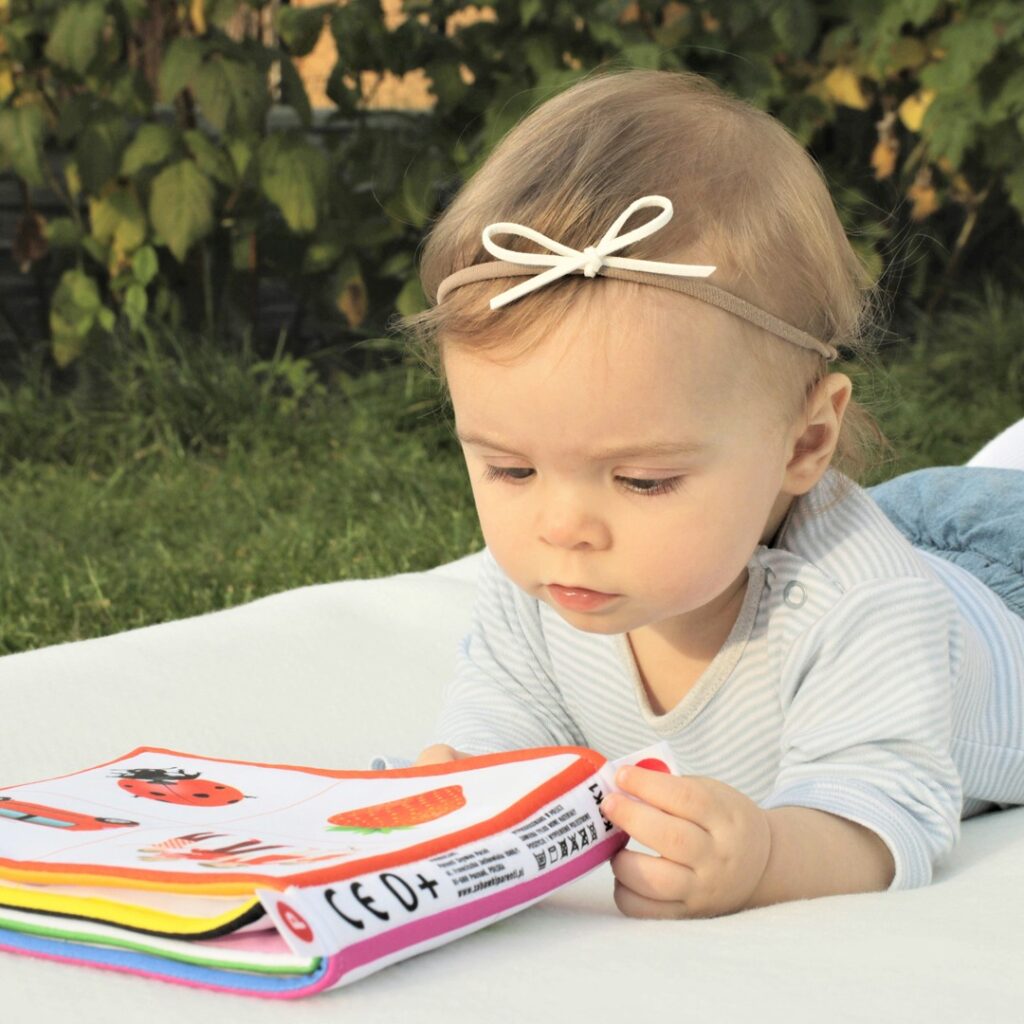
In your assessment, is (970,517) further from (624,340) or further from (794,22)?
(794,22)

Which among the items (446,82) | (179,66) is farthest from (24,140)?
(446,82)

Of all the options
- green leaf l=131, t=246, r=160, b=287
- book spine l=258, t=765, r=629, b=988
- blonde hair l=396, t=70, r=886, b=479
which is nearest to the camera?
book spine l=258, t=765, r=629, b=988

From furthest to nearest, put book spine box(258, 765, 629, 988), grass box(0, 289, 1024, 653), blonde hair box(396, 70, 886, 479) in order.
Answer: grass box(0, 289, 1024, 653)
blonde hair box(396, 70, 886, 479)
book spine box(258, 765, 629, 988)

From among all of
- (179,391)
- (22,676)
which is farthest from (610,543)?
(179,391)

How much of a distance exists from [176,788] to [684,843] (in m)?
0.42

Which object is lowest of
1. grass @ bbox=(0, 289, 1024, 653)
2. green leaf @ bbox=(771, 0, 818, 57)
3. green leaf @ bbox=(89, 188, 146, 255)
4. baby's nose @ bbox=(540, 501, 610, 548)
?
grass @ bbox=(0, 289, 1024, 653)

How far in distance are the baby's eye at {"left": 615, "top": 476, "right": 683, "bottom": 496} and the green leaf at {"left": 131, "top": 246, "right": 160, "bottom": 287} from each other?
9.03 feet

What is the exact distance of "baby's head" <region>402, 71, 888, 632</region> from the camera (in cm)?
120

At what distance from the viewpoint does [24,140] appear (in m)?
3.54

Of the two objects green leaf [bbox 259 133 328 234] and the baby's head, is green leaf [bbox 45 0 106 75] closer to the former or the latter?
green leaf [bbox 259 133 328 234]

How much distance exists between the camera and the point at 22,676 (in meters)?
1.84

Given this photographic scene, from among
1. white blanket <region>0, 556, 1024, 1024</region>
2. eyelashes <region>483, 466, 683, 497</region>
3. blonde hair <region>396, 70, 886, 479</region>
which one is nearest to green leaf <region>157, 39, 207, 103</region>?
white blanket <region>0, 556, 1024, 1024</region>

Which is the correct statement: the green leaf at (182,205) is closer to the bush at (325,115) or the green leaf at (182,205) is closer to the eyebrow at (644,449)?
the bush at (325,115)

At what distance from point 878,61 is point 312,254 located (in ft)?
4.56
